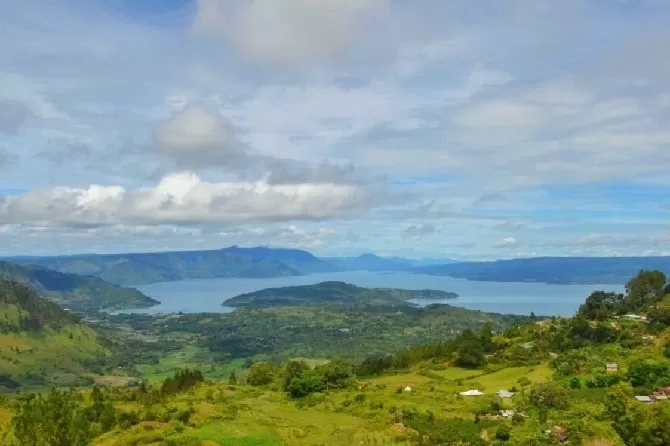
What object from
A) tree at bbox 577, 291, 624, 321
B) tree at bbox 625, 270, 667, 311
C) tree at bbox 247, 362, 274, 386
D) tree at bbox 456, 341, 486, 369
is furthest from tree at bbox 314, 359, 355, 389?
tree at bbox 625, 270, 667, 311

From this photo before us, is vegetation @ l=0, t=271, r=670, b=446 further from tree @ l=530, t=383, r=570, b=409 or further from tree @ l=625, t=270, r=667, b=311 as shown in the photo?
tree @ l=625, t=270, r=667, b=311

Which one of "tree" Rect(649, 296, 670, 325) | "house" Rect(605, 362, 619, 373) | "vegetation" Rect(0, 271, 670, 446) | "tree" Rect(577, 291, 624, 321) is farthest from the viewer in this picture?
"tree" Rect(577, 291, 624, 321)

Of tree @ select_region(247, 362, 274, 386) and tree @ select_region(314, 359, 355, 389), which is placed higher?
tree @ select_region(314, 359, 355, 389)

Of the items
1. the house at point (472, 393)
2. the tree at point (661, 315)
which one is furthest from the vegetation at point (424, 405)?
the house at point (472, 393)

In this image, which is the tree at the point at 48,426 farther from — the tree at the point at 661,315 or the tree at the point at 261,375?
the tree at the point at 661,315

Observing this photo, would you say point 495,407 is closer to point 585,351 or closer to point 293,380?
point 293,380

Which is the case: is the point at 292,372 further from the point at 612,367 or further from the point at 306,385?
the point at 612,367
